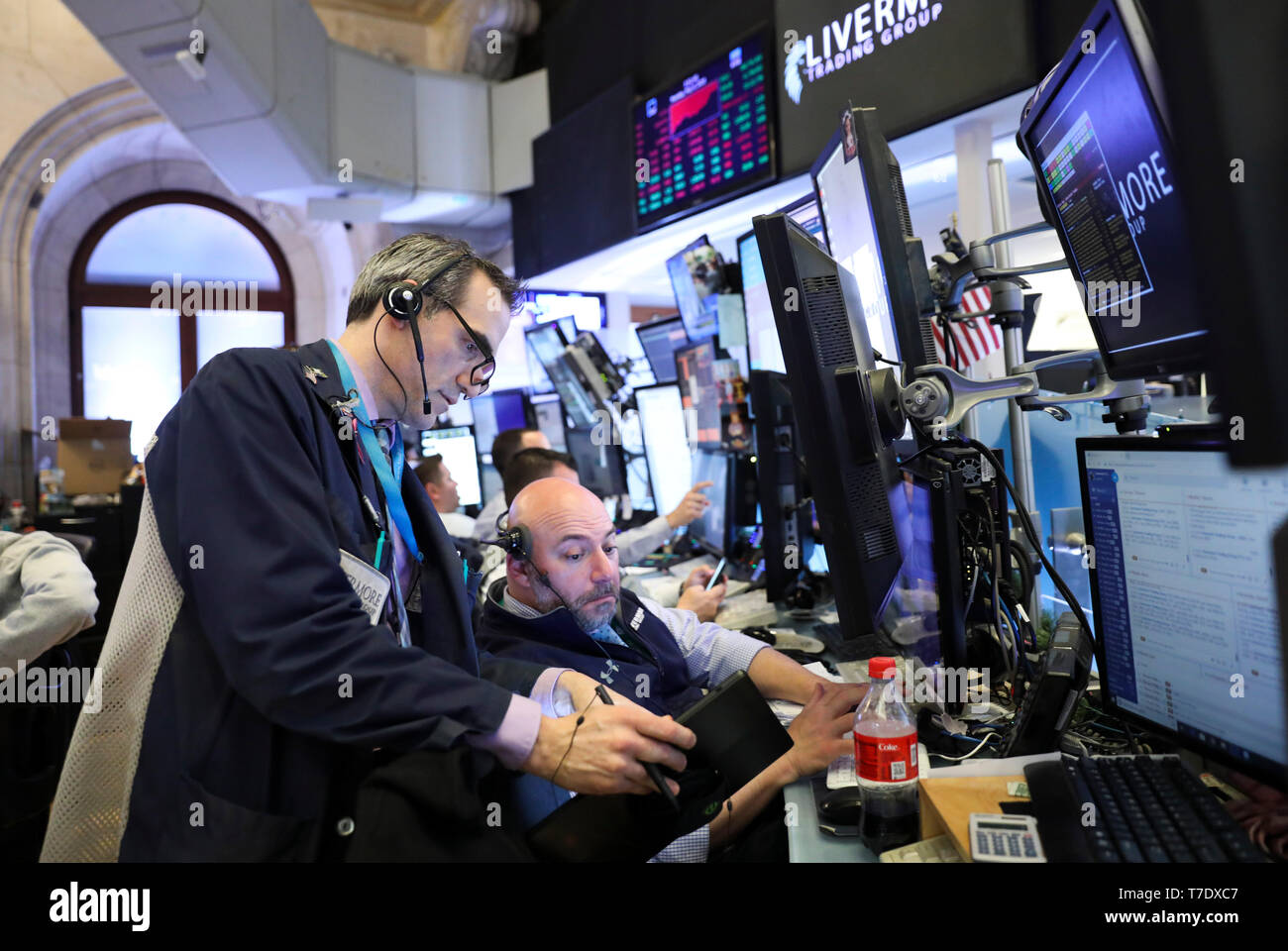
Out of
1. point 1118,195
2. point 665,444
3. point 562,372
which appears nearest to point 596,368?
point 562,372

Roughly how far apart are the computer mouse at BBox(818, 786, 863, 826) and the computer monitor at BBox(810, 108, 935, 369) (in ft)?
2.11

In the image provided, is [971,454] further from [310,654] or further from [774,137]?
[774,137]

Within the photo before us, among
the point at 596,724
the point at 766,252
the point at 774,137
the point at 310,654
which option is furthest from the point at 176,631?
the point at 774,137

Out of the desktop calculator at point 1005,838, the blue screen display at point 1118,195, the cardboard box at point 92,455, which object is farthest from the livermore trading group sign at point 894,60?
the cardboard box at point 92,455

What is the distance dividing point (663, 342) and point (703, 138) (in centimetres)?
121

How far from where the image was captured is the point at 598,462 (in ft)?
14.1

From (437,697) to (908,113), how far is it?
2.80 meters

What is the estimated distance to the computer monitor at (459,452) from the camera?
566 centimetres

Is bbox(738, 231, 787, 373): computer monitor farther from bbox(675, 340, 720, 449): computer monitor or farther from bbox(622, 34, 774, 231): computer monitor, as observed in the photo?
bbox(622, 34, 774, 231): computer monitor

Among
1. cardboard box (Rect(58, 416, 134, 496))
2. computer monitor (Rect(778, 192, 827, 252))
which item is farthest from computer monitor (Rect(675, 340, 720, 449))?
cardboard box (Rect(58, 416, 134, 496))

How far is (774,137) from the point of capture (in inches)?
147

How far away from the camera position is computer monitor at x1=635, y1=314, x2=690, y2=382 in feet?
11.6

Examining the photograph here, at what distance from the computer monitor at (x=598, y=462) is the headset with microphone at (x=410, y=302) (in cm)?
266

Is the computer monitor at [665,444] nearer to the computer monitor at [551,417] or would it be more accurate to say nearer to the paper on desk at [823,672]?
the computer monitor at [551,417]
